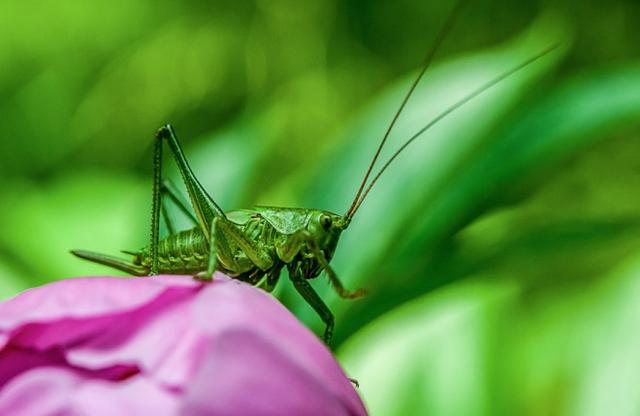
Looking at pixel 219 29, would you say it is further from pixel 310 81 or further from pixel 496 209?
pixel 496 209

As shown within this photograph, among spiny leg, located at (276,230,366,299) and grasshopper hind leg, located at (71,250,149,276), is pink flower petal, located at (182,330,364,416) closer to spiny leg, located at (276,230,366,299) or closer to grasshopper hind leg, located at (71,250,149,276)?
spiny leg, located at (276,230,366,299)

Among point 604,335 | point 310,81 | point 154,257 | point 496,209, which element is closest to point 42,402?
point 154,257

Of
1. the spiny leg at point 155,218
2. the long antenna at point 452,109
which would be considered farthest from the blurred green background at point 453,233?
the spiny leg at point 155,218

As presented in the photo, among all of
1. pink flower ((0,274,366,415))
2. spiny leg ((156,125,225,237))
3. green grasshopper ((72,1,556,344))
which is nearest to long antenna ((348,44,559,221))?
green grasshopper ((72,1,556,344))

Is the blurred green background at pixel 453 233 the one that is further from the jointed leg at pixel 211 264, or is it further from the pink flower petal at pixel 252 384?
the pink flower petal at pixel 252 384

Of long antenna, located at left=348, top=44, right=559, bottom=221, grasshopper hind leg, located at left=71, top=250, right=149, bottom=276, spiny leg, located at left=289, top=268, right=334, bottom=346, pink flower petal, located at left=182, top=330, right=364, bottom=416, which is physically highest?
long antenna, located at left=348, top=44, right=559, bottom=221

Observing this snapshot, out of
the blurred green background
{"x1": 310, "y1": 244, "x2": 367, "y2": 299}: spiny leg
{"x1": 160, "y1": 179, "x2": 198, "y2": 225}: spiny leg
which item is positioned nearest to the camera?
{"x1": 310, "y1": 244, "x2": 367, "y2": 299}: spiny leg

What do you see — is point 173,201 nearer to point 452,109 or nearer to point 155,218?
point 155,218
